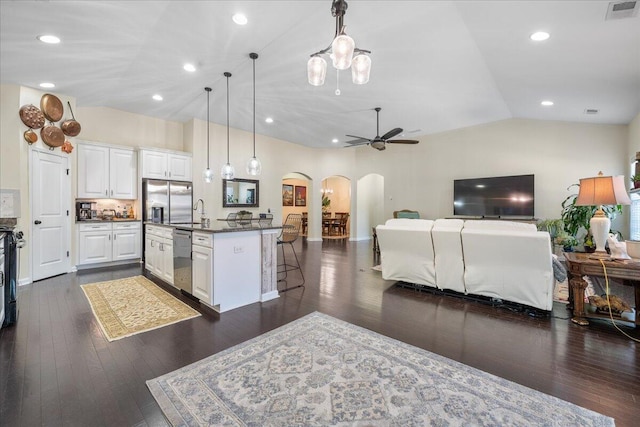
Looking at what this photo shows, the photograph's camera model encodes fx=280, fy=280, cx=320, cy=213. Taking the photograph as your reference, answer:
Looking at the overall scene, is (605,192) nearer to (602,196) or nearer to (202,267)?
(602,196)

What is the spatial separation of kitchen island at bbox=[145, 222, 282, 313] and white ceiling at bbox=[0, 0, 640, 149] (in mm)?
2382

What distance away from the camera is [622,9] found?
246 centimetres

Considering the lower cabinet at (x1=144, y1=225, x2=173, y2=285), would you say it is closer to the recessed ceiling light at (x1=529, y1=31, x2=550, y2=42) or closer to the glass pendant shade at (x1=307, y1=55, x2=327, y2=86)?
the glass pendant shade at (x1=307, y1=55, x2=327, y2=86)

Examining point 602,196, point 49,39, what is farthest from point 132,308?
point 602,196

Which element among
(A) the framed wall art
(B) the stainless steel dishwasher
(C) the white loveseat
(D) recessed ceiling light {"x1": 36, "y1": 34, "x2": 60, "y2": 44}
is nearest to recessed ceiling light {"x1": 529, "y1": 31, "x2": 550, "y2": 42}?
(C) the white loveseat

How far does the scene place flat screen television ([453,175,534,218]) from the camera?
6.73 m

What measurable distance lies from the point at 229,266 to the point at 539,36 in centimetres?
434

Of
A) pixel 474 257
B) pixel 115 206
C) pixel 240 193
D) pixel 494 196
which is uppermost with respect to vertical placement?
pixel 240 193

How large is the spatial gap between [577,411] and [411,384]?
935 mm

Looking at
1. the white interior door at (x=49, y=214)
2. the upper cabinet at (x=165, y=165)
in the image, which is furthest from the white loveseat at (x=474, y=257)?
the white interior door at (x=49, y=214)

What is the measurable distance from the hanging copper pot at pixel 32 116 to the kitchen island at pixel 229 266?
2952mm

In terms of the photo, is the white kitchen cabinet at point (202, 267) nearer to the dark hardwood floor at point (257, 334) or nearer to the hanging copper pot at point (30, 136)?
the dark hardwood floor at point (257, 334)

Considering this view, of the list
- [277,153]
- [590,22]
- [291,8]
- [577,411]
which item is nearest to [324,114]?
[277,153]

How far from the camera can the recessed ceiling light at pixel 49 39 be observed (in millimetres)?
3117
